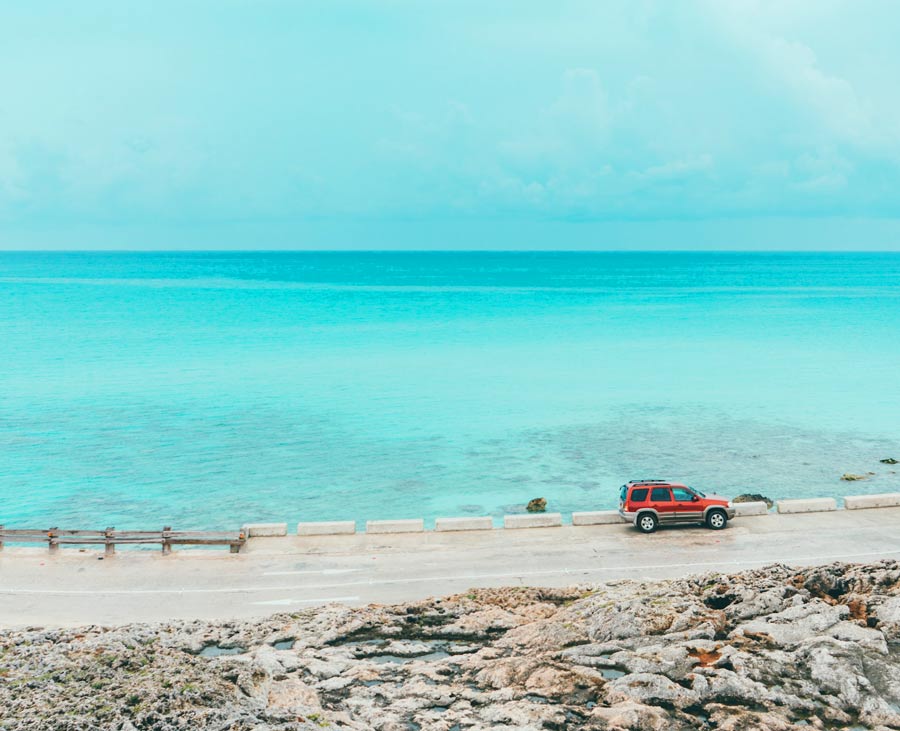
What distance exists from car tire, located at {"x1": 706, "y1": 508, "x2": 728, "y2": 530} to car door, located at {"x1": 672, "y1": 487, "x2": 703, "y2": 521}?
0.29 meters

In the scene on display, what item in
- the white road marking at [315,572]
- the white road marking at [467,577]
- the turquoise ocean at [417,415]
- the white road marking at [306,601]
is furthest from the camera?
the turquoise ocean at [417,415]

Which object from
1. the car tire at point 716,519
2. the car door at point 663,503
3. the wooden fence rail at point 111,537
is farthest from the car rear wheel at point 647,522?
the wooden fence rail at point 111,537

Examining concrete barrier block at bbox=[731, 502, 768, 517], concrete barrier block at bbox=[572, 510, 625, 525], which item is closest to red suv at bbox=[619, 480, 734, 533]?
concrete barrier block at bbox=[572, 510, 625, 525]

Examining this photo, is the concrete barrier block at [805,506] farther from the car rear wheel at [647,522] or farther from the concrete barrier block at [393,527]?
the concrete barrier block at [393,527]

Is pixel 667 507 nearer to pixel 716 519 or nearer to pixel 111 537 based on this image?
pixel 716 519

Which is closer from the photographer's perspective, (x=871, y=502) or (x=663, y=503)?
(x=663, y=503)

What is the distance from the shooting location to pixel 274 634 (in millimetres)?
20078

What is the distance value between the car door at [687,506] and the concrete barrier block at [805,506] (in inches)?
135

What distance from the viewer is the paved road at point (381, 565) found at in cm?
2253

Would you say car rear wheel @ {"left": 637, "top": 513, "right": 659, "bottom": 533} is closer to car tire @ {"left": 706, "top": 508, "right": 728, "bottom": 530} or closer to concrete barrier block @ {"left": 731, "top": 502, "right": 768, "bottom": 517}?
car tire @ {"left": 706, "top": 508, "right": 728, "bottom": 530}

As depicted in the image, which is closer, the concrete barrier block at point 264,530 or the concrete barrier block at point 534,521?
the concrete barrier block at point 264,530

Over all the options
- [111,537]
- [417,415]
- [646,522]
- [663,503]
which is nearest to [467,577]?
[646,522]

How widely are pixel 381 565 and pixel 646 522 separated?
337 inches

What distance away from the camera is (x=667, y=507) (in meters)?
27.7
